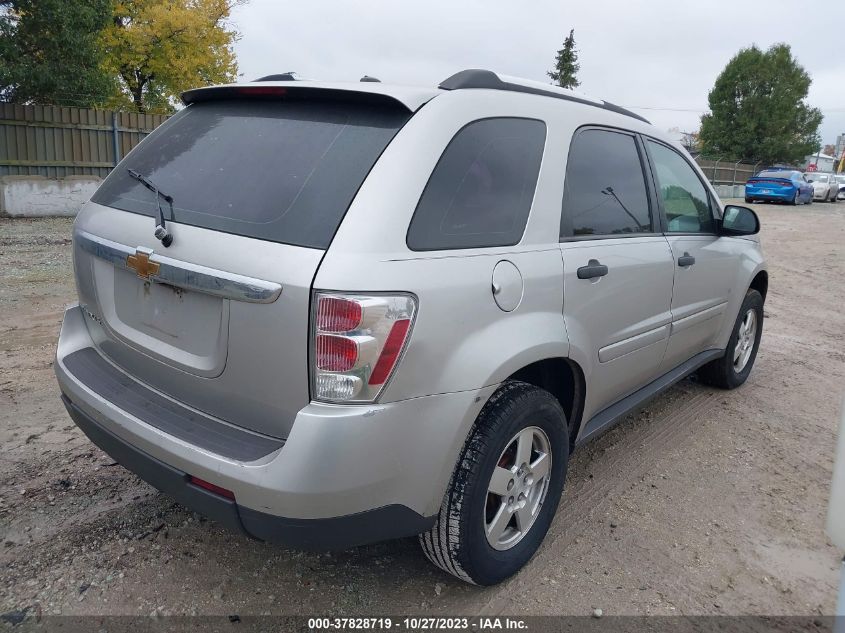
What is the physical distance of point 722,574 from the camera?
276cm

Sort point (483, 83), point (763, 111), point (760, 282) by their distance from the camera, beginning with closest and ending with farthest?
1. point (483, 83)
2. point (760, 282)
3. point (763, 111)

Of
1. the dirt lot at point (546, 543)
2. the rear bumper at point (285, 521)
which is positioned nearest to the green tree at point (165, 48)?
the dirt lot at point (546, 543)

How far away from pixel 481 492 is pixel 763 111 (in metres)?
50.4

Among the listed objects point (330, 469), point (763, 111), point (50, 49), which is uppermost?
point (763, 111)

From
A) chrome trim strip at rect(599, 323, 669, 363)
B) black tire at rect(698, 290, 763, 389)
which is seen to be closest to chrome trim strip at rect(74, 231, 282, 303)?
chrome trim strip at rect(599, 323, 669, 363)

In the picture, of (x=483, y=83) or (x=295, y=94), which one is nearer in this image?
(x=295, y=94)

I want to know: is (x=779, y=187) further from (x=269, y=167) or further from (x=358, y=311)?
(x=358, y=311)

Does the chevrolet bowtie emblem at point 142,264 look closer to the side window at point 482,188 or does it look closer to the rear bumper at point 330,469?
the rear bumper at point 330,469

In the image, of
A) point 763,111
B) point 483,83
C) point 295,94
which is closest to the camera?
point 295,94

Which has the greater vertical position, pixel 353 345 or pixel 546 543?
pixel 353 345

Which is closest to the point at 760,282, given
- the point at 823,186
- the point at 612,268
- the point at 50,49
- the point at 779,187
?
the point at 612,268

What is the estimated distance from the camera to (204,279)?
2072mm

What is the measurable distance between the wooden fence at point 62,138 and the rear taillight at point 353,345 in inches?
513

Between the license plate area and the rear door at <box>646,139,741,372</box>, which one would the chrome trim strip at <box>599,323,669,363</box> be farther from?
the license plate area
